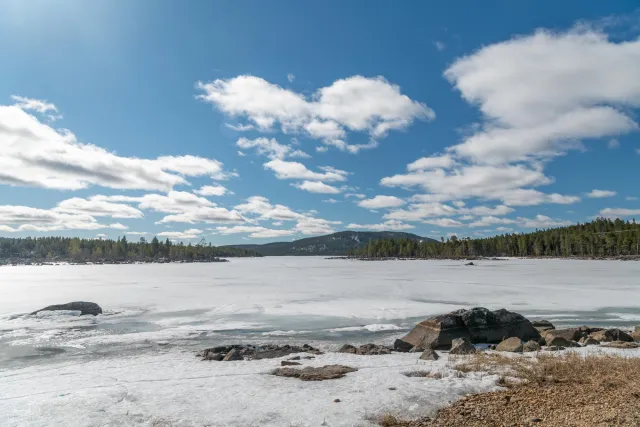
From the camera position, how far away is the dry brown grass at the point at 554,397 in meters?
8.40

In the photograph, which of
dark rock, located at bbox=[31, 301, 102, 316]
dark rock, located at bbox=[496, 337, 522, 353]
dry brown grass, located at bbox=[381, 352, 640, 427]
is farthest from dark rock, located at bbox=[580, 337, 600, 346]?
dark rock, located at bbox=[31, 301, 102, 316]

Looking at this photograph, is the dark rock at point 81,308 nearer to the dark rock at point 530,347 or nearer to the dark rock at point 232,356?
the dark rock at point 232,356

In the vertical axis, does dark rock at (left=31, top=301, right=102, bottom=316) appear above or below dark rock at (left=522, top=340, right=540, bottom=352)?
below

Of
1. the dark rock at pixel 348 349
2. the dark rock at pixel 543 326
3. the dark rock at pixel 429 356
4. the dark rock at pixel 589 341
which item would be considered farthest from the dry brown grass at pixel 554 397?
the dark rock at pixel 543 326

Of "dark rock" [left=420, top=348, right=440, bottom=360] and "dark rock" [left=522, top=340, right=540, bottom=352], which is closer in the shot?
"dark rock" [left=420, top=348, right=440, bottom=360]

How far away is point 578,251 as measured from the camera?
185 meters

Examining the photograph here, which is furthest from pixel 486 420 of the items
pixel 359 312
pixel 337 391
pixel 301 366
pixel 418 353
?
pixel 359 312

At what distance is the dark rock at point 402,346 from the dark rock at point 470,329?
0.17m

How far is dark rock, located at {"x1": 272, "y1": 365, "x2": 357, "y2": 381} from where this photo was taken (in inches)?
482

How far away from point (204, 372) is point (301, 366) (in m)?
3.12

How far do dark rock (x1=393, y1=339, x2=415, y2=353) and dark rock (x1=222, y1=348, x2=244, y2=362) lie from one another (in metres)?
Result: 6.46

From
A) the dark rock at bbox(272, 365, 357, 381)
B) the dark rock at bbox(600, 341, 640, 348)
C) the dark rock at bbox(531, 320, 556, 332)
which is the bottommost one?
the dark rock at bbox(531, 320, 556, 332)

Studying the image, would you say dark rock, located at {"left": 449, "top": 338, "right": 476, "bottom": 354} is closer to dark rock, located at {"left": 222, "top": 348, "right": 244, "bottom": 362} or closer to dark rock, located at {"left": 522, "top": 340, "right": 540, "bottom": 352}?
dark rock, located at {"left": 522, "top": 340, "right": 540, "bottom": 352}

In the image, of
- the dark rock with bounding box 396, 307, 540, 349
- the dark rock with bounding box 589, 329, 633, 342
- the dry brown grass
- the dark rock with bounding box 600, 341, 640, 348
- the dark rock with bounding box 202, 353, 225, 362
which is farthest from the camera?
the dark rock with bounding box 396, 307, 540, 349
